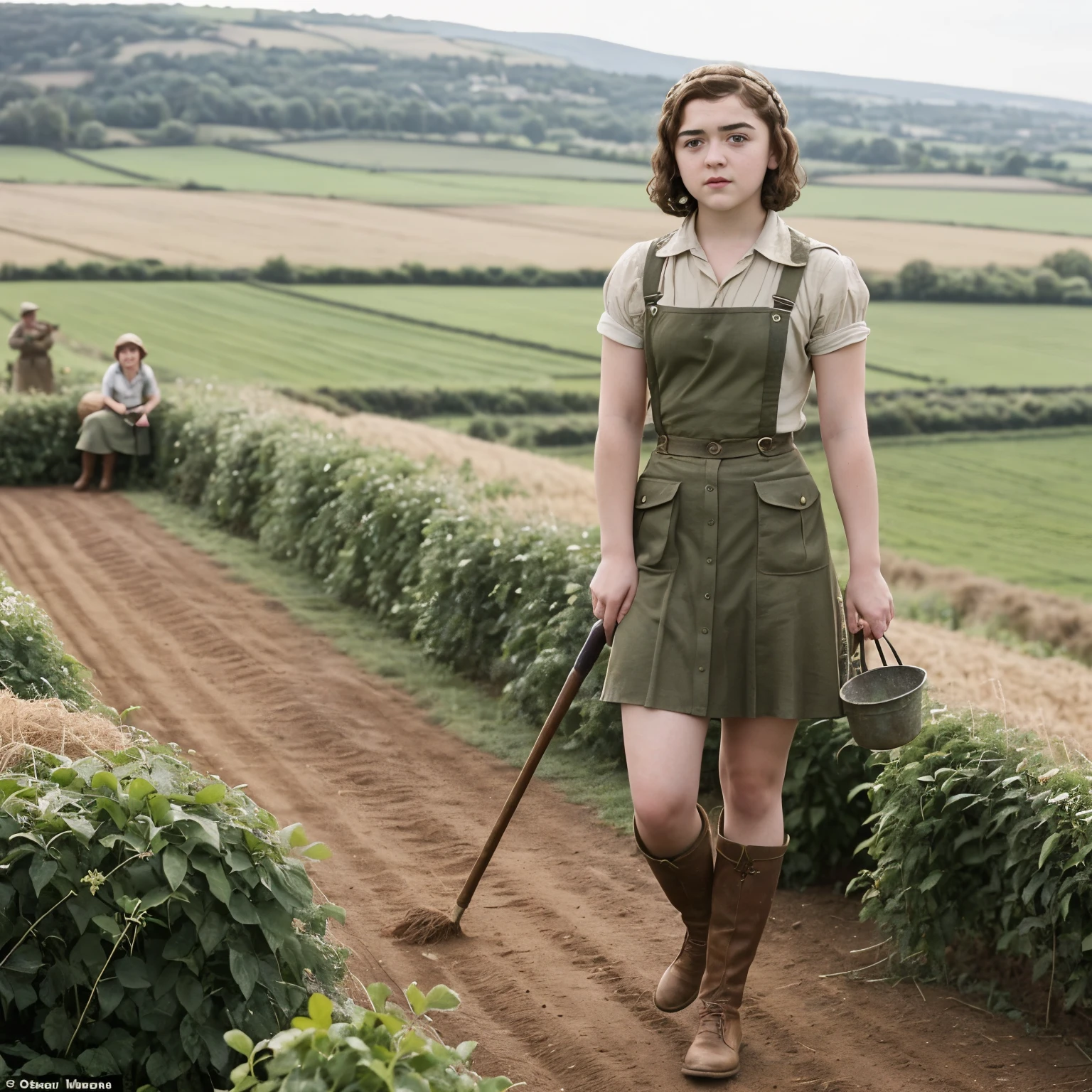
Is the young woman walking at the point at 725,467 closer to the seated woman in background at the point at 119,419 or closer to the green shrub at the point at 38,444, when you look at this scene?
the seated woman in background at the point at 119,419

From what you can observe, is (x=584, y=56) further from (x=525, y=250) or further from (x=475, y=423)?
(x=475, y=423)

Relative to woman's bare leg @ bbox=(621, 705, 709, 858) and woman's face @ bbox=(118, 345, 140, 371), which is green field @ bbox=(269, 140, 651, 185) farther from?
woman's bare leg @ bbox=(621, 705, 709, 858)

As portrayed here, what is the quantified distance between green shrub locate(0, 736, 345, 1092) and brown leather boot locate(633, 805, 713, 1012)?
32.8 inches

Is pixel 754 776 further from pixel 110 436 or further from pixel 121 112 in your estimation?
pixel 121 112

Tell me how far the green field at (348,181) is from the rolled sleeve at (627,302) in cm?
2693

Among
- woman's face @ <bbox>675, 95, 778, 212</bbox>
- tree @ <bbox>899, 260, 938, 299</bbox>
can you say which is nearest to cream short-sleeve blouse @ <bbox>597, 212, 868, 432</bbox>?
woman's face @ <bbox>675, 95, 778, 212</bbox>

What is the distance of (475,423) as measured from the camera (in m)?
22.9

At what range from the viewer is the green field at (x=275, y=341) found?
22188mm

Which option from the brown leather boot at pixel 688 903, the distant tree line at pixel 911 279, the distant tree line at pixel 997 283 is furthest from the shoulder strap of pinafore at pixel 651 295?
the distant tree line at pixel 997 283

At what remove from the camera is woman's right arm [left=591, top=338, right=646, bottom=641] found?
9.59 feet

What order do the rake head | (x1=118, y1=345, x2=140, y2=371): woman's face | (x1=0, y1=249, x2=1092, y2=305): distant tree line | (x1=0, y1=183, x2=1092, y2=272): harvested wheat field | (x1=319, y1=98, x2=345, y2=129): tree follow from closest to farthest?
the rake head, (x1=118, y1=345, x2=140, y2=371): woman's face, (x1=0, y1=183, x2=1092, y2=272): harvested wheat field, (x1=0, y1=249, x2=1092, y2=305): distant tree line, (x1=319, y1=98, x2=345, y2=129): tree

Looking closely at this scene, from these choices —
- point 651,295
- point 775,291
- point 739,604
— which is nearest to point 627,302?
point 651,295

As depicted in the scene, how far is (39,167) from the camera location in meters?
25.7

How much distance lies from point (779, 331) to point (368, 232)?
1103 inches
